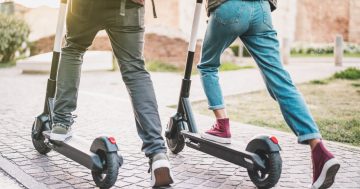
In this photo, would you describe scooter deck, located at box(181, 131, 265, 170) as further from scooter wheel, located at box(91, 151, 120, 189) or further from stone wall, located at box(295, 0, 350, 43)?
stone wall, located at box(295, 0, 350, 43)

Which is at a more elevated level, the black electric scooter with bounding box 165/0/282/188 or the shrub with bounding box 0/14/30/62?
the shrub with bounding box 0/14/30/62

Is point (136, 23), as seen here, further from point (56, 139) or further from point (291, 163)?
point (291, 163)

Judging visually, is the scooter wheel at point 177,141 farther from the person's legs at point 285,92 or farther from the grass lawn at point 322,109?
the grass lawn at point 322,109

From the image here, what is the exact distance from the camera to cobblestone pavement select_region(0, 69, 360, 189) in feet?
11.4

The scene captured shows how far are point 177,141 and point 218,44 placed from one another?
1069 mm

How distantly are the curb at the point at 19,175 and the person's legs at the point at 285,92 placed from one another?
158 cm

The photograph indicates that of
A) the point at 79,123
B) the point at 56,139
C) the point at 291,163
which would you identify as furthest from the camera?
the point at 79,123

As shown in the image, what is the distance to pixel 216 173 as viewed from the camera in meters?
3.67

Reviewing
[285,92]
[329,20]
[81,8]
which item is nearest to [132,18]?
[81,8]

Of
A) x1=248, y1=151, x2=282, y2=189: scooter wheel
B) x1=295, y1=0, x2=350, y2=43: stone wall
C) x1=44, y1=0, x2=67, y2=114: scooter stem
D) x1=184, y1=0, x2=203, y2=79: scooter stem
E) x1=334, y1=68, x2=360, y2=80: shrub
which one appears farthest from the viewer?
x1=295, y1=0, x2=350, y2=43: stone wall

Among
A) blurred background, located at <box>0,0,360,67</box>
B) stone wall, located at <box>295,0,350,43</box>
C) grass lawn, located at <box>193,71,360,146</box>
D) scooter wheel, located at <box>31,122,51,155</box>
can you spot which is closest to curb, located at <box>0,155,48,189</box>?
scooter wheel, located at <box>31,122,51,155</box>

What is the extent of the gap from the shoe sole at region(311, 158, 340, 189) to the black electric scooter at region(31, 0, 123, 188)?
3.85 ft

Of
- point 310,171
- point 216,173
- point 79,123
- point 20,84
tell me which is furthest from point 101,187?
point 20,84

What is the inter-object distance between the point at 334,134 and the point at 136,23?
275cm
